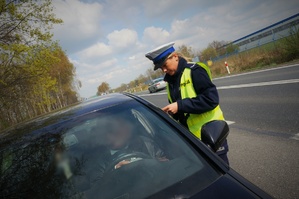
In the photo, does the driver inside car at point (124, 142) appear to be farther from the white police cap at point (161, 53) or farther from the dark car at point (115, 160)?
the white police cap at point (161, 53)

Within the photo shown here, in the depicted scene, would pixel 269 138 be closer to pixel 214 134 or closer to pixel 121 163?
pixel 214 134

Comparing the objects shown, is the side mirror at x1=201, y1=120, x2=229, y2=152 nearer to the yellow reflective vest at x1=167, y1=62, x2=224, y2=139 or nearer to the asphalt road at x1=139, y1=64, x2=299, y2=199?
the yellow reflective vest at x1=167, y1=62, x2=224, y2=139

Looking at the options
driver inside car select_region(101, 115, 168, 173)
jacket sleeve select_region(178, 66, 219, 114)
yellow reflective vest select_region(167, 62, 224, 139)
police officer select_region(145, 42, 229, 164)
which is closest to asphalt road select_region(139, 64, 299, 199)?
police officer select_region(145, 42, 229, 164)

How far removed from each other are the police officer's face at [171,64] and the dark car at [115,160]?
0.53 m

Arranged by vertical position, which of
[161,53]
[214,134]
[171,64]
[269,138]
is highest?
[161,53]

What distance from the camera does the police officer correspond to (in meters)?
2.39

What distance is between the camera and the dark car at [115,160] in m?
1.32

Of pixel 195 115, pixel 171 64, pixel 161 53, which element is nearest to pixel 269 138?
pixel 195 115

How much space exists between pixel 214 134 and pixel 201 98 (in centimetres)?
69

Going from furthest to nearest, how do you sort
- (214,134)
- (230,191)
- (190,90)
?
(190,90) → (214,134) → (230,191)

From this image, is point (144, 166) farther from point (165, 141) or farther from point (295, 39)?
point (295, 39)

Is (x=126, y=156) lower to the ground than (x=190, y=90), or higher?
lower

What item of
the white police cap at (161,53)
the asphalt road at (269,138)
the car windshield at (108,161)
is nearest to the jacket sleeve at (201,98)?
the white police cap at (161,53)

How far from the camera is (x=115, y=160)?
1927 mm
